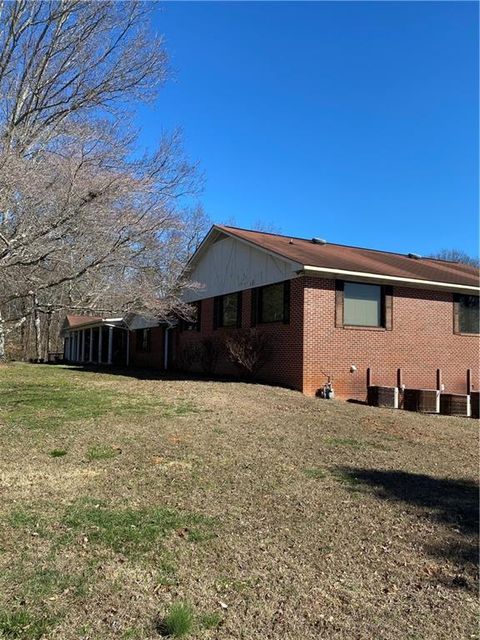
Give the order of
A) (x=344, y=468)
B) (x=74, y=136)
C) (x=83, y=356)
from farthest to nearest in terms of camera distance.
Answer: (x=83, y=356) → (x=74, y=136) → (x=344, y=468)

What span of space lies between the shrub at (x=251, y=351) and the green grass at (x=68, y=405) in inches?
168

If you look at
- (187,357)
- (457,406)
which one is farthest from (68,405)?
(187,357)

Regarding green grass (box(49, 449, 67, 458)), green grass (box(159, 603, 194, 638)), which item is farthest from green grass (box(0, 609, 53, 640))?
green grass (box(49, 449, 67, 458))

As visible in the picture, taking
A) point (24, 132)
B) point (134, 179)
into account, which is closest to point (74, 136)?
point (24, 132)

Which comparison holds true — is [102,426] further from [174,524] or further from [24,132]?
[24,132]

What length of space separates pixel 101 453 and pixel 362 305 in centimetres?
1031

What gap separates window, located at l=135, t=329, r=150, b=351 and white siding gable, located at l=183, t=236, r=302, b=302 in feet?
18.8

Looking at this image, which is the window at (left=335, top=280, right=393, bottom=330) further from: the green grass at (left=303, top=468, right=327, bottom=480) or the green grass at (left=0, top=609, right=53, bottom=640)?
the green grass at (left=0, top=609, right=53, bottom=640)

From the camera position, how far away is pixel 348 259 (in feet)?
55.5

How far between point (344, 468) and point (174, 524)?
266 cm

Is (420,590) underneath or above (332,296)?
underneath

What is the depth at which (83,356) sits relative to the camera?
3941cm

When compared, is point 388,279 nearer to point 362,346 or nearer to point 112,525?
point 362,346

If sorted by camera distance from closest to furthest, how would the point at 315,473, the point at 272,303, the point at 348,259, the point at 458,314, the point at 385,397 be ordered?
the point at 315,473 → the point at 385,397 → the point at 272,303 → the point at 348,259 → the point at 458,314
